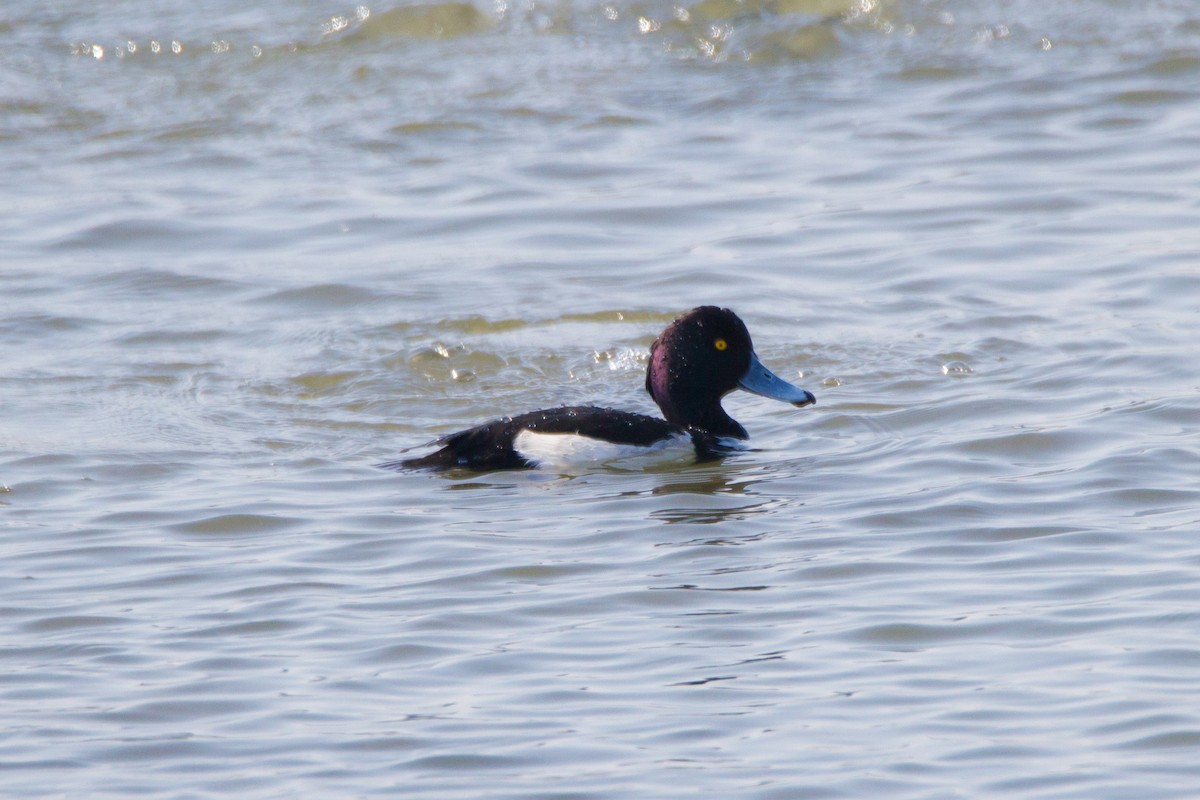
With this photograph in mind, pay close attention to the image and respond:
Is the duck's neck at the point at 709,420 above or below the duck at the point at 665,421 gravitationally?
below

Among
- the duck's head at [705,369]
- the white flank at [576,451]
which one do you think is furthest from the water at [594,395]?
the duck's head at [705,369]

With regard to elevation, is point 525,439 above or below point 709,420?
above

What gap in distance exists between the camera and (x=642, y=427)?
28.2 ft

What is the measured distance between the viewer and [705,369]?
360 inches

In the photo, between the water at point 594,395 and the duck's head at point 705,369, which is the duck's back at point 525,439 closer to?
the water at point 594,395

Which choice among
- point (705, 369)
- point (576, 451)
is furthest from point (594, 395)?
point (576, 451)

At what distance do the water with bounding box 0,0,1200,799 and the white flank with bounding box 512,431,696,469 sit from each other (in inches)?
4.0

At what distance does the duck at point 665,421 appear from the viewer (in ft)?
27.4

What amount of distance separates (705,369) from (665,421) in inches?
14.5

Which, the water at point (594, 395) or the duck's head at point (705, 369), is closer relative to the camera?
the water at point (594, 395)

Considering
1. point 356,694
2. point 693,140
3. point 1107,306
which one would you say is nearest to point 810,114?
point 693,140

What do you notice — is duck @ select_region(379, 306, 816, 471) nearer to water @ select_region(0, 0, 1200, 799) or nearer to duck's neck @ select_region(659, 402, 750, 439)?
duck's neck @ select_region(659, 402, 750, 439)

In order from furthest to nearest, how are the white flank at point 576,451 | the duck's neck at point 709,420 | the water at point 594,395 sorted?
the duck's neck at point 709,420 → the white flank at point 576,451 → the water at point 594,395

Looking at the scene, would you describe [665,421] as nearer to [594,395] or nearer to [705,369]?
[705,369]
